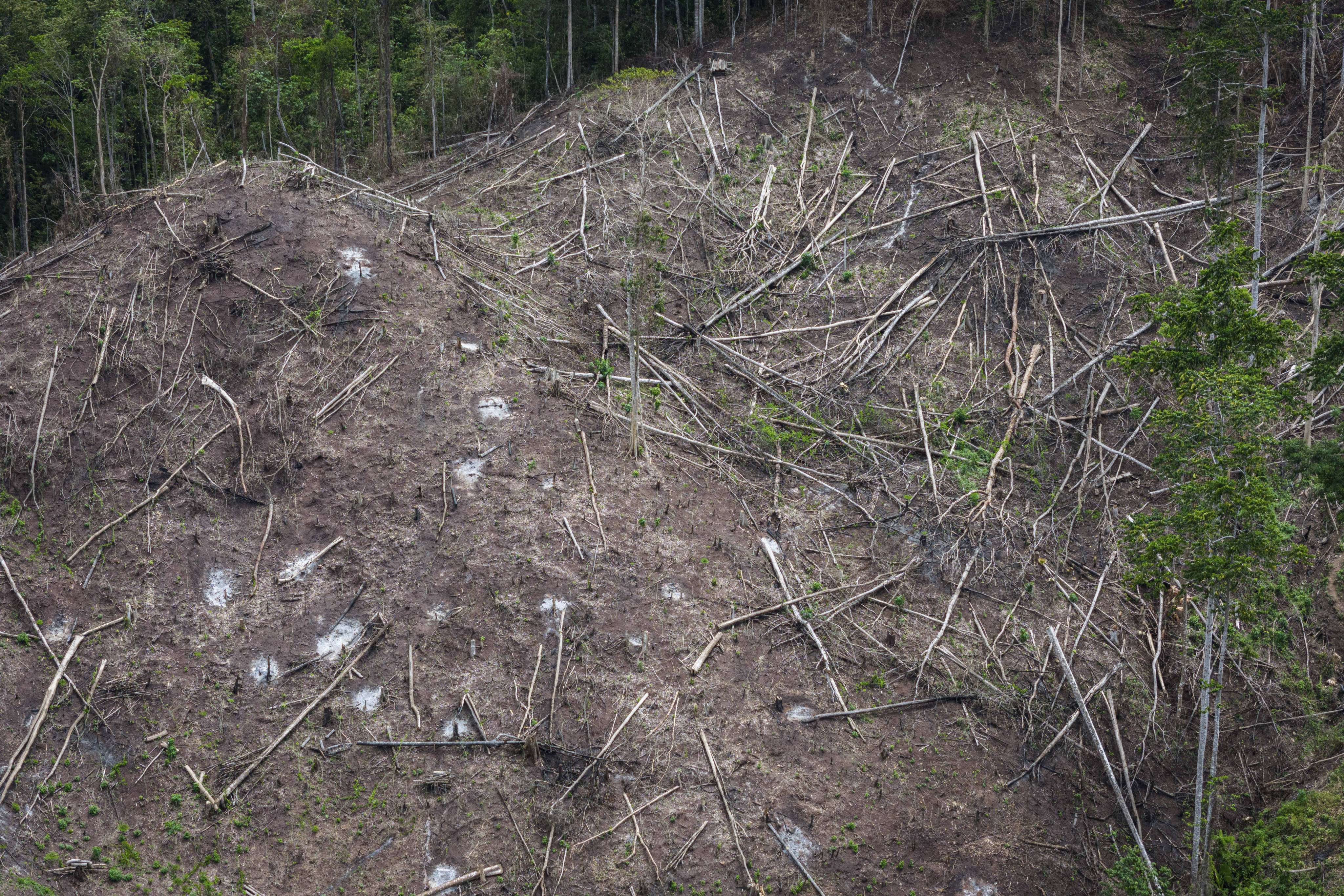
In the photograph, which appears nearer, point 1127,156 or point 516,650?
point 516,650

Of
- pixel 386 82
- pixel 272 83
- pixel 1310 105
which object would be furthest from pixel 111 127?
pixel 1310 105

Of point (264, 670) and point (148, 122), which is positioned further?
point (148, 122)

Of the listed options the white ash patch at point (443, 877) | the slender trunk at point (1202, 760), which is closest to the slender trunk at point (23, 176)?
the white ash patch at point (443, 877)

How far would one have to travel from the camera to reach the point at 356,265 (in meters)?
14.5

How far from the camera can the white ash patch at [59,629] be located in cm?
1115

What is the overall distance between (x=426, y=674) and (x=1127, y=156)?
15022mm

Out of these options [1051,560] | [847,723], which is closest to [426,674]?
[847,723]

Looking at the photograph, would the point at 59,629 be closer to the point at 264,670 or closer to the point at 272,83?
the point at 264,670

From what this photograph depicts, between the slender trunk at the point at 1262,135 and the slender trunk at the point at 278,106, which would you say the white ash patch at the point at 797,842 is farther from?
the slender trunk at the point at 278,106

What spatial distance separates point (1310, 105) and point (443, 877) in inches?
645

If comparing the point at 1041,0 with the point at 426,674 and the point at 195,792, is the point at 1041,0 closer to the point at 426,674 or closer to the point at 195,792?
the point at 426,674

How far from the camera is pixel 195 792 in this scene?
405 inches

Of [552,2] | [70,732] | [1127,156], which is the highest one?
[552,2]

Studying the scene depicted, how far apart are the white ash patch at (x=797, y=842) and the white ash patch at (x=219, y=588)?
668cm
